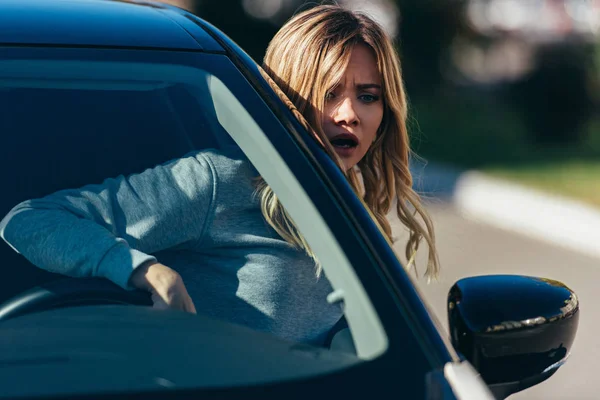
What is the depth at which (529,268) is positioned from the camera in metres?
6.85

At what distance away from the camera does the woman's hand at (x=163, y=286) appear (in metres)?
1.72

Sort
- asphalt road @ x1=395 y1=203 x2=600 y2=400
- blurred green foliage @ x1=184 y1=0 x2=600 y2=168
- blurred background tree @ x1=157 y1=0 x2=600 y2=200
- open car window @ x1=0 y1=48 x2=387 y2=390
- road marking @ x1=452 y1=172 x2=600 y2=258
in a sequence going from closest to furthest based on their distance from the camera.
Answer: open car window @ x1=0 y1=48 x2=387 y2=390
asphalt road @ x1=395 y1=203 x2=600 y2=400
road marking @ x1=452 y1=172 x2=600 y2=258
blurred green foliage @ x1=184 y1=0 x2=600 y2=168
blurred background tree @ x1=157 y1=0 x2=600 y2=200

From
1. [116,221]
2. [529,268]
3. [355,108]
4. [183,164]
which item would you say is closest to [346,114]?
[355,108]

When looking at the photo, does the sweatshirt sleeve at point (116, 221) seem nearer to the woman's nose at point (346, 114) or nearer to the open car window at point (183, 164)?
the open car window at point (183, 164)

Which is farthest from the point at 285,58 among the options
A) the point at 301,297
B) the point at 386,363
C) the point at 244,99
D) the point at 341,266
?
the point at 386,363

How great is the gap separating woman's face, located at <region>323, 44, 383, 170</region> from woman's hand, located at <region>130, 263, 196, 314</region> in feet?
2.32

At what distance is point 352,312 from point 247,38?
14.1 metres

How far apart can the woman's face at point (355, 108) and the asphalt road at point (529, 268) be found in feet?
7.66

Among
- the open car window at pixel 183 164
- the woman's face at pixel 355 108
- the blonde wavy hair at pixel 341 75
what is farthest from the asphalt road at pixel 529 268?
the open car window at pixel 183 164

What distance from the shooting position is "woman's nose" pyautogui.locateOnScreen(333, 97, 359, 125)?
2305 mm

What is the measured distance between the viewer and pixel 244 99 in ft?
5.86

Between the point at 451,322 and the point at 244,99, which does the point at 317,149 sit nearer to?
the point at 244,99

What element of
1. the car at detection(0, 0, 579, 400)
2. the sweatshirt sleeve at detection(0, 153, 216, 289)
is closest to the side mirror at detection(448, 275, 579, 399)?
the car at detection(0, 0, 579, 400)

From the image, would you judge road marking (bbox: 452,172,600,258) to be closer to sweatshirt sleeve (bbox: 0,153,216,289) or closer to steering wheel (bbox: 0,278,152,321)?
sweatshirt sleeve (bbox: 0,153,216,289)
